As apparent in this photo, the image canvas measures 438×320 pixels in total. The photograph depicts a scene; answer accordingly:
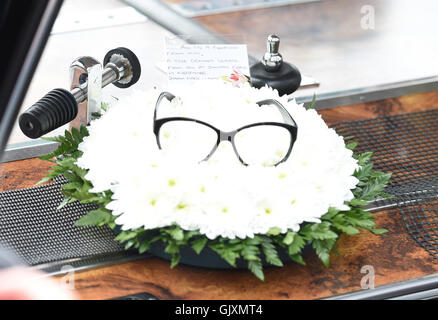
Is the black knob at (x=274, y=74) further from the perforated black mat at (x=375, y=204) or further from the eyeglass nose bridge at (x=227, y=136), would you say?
the eyeglass nose bridge at (x=227, y=136)

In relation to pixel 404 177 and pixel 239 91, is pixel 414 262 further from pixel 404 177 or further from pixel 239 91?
pixel 239 91

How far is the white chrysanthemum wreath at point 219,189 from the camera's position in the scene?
807 mm

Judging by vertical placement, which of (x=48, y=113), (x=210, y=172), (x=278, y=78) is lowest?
(x=210, y=172)

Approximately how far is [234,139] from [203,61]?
35cm

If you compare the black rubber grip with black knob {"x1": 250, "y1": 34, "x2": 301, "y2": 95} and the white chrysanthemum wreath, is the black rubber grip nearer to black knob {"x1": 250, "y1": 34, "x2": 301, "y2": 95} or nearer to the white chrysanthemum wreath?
the white chrysanthemum wreath

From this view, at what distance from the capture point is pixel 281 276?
0.88 m

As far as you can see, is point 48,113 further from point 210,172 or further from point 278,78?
point 278,78

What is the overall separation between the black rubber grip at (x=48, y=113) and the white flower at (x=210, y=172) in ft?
0.16

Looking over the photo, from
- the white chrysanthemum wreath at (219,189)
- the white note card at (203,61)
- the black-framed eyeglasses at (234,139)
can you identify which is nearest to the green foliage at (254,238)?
the white chrysanthemum wreath at (219,189)

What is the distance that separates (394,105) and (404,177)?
0.33 m

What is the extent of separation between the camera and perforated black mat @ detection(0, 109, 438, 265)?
0.92m

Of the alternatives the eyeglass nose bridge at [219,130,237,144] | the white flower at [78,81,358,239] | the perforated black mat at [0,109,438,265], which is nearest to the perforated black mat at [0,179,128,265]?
the perforated black mat at [0,109,438,265]

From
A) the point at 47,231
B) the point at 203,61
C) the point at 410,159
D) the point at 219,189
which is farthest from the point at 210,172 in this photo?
the point at 410,159

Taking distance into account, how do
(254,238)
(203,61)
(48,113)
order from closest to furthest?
1. (254,238)
2. (48,113)
3. (203,61)
